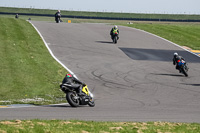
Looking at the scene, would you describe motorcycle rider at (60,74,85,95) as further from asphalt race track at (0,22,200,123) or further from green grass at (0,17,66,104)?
green grass at (0,17,66,104)

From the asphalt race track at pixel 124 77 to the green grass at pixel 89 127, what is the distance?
1502 mm

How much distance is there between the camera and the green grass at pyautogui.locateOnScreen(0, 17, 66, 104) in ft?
57.8

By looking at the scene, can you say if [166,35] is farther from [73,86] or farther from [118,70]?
[73,86]

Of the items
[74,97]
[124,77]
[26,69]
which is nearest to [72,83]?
[74,97]

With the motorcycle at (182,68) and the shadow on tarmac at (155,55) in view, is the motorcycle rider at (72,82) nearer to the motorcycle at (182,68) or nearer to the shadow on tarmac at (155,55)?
the motorcycle at (182,68)

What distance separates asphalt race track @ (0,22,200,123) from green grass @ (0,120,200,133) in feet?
4.93

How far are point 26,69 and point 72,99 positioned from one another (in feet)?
28.0

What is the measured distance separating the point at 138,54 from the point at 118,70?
7.22m

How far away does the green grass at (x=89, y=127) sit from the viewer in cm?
909

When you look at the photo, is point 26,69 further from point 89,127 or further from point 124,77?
point 89,127

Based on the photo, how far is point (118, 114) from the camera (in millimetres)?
12820

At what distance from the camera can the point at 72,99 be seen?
46.8ft

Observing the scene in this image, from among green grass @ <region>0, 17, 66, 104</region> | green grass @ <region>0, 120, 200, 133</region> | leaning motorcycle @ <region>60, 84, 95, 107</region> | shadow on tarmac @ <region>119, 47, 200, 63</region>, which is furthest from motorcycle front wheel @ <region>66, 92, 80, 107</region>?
shadow on tarmac @ <region>119, 47, 200, 63</region>

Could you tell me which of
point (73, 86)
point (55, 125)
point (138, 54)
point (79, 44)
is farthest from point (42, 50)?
point (55, 125)
